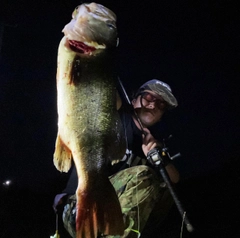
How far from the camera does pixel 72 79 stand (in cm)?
215

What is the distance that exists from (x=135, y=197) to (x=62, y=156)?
1588 millimetres

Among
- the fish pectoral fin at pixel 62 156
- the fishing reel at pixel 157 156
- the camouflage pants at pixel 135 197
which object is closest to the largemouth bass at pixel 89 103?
the fish pectoral fin at pixel 62 156

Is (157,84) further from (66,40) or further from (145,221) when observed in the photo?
(66,40)

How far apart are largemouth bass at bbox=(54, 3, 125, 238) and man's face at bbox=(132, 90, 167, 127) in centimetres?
189

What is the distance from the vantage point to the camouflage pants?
11.2 ft

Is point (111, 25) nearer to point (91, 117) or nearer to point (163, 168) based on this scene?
point (91, 117)

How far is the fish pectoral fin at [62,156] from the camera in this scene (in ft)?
7.10

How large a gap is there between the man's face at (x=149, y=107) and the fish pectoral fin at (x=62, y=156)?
6.82 ft

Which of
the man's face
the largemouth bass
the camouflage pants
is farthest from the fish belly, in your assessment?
the man's face

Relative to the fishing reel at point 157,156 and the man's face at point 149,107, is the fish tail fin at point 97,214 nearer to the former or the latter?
the fishing reel at point 157,156

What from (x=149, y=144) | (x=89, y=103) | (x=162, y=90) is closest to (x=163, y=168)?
(x=149, y=144)

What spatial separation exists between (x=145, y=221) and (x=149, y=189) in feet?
1.03

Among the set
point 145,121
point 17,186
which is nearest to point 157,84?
point 145,121

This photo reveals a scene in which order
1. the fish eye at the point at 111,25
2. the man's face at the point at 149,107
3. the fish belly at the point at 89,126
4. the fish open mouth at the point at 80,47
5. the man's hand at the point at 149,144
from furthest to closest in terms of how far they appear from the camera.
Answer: the man's face at the point at 149,107, the man's hand at the point at 149,144, the fish eye at the point at 111,25, the fish open mouth at the point at 80,47, the fish belly at the point at 89,126
